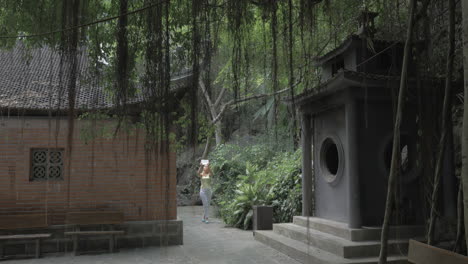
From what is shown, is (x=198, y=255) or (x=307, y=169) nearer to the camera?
(x=198, y=255)

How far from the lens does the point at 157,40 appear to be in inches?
119

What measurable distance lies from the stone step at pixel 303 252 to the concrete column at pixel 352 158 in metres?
0.82

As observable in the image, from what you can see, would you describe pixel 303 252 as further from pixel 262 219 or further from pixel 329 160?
pixel 262 219

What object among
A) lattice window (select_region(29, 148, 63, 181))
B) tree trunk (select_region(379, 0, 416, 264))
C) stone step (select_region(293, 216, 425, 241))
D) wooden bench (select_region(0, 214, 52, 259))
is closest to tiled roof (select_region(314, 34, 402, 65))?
stone step (select_region(293, 216, 425, 241))

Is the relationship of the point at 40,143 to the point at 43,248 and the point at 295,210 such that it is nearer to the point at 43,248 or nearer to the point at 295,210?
the point at 43,248

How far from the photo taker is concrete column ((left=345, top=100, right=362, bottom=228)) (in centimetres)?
666

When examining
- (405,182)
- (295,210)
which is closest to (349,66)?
(405,182)

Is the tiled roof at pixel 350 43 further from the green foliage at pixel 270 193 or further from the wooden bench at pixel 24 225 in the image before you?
the wooden bench at pixel 24 225

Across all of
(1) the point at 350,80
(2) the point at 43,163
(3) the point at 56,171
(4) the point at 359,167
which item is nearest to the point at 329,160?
(4) the point at 359,167

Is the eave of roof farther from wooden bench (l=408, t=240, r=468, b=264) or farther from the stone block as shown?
the stone block

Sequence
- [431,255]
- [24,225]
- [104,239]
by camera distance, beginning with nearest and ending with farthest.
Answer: [431,255] < [24,225] < [104,239]

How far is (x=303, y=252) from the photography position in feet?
21.6

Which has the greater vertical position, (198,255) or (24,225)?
(24,225)

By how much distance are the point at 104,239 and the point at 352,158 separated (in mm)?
5176
